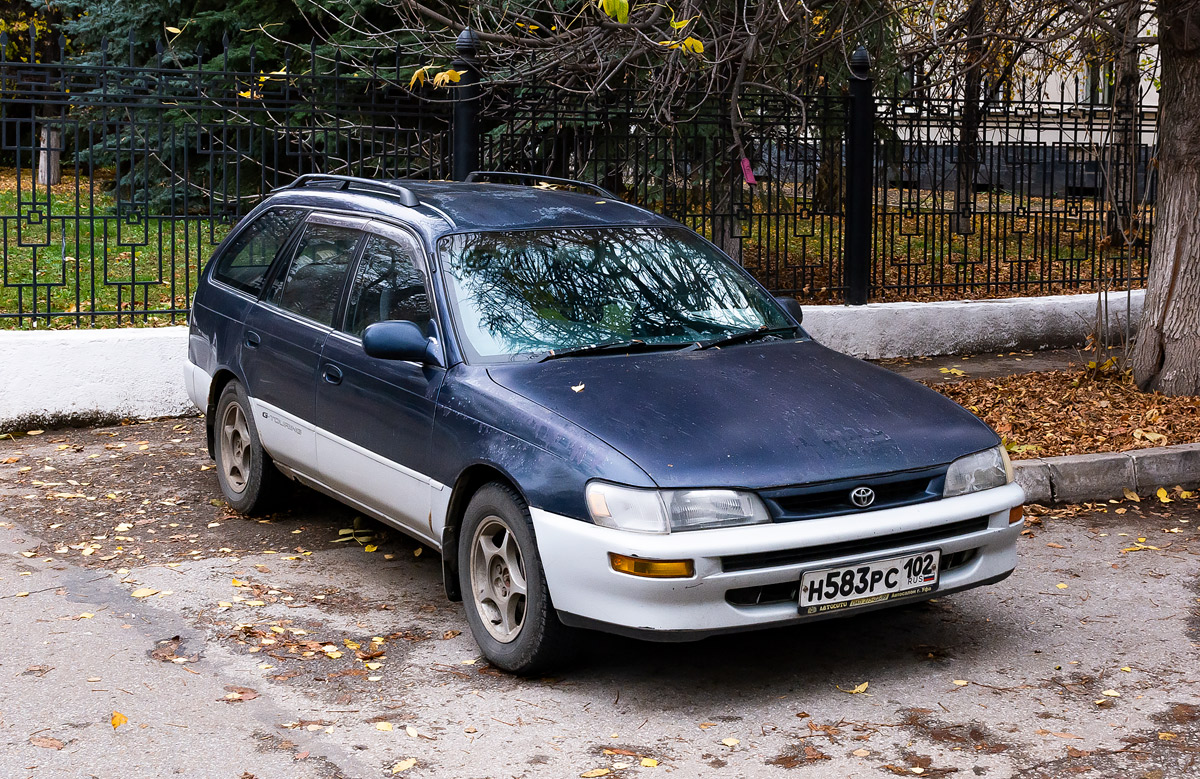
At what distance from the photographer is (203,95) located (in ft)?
30.0

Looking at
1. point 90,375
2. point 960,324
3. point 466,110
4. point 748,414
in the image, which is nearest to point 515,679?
point 748,414

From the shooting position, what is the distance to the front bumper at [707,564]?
415 centimetres

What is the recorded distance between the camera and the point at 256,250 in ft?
22.2

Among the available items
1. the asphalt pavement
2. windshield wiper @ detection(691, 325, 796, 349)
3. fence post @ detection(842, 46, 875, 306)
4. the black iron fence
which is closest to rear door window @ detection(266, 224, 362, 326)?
the asphalt pavement

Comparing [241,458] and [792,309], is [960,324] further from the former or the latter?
[241,458]

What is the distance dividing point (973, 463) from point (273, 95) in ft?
20.6

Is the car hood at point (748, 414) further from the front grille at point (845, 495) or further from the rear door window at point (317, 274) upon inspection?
the rear door window at point (317, 274)

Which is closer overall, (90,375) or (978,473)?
(978,473)

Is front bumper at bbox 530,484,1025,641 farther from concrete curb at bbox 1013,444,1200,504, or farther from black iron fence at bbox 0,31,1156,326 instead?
black iron fence at bbox 0,31,1156,326

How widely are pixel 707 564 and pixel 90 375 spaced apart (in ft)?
19.6

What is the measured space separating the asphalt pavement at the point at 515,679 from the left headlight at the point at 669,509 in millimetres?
662

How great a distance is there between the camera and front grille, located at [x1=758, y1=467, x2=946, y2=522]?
4.27 m

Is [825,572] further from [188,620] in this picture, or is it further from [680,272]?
[188,620]

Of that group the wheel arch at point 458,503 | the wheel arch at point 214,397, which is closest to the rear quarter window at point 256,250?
the wheel arch at point 214,397
